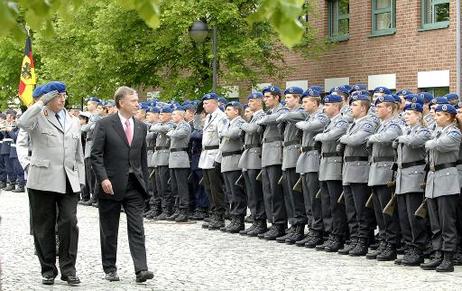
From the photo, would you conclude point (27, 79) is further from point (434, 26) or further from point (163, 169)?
point (434, 26)

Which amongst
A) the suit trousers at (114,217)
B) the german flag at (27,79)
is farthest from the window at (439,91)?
the suit trousers at (114,217)

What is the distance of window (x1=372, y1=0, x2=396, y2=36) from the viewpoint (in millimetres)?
28281

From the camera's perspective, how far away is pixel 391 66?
27969 millimetres

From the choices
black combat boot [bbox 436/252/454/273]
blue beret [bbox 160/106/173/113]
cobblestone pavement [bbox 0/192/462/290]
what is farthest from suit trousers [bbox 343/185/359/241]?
blue beret [bbox 160/106/173/113]

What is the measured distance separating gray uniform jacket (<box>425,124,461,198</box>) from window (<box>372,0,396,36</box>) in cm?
1553

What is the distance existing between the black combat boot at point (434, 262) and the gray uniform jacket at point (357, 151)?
1.58m

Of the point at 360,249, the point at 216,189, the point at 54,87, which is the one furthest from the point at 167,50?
the point at 54,87

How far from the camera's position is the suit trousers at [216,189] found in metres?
18.5

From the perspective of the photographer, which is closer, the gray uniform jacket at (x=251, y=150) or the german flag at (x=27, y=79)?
the gray uniform jacket at (x=251, y=150)

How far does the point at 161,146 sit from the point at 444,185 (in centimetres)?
891

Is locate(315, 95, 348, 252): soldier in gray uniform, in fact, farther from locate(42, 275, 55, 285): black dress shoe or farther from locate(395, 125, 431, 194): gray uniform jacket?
locate(42, 275, 55, 285): black dress shoe

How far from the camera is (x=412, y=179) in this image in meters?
13.1

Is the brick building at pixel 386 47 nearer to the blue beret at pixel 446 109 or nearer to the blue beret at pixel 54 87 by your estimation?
the blue beret at pixel 446 109

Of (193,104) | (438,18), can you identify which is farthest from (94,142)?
(438,18)
